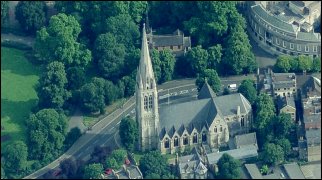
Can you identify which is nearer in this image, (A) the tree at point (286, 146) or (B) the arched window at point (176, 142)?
(A) the tree at point (286, 146)

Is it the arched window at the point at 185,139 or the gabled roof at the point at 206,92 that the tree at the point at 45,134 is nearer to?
the arched window at the point at 185,139

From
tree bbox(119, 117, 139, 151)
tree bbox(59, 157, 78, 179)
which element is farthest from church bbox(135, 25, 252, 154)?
tree bbox(59, 157, 78, 179)

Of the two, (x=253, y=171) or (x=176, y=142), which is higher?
(x=176, y=142)

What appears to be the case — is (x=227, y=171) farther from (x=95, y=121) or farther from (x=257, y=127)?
(x=95, y=121)

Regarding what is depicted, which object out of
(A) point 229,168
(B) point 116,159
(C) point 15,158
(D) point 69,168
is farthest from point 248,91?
(C) point 15,158

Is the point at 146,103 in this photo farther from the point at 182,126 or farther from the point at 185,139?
the point at 185,139

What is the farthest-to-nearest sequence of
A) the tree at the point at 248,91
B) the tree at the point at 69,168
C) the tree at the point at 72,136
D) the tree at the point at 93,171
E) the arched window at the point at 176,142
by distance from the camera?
the tree at the point at 248,91, the tree at the point at 72,136, the arched window at the point at 176,142, the tree at the point at 69,168, the tree at the point at 93,171

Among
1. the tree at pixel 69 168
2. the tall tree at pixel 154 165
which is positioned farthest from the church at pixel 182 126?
the tree at pixel 69 168
